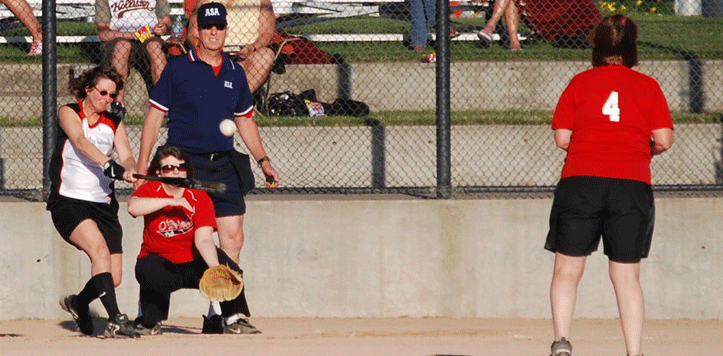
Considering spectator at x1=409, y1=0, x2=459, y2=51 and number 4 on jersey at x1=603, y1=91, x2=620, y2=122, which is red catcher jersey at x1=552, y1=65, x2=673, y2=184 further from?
spectator at x1=409, y1=0, x2=459, y2=51

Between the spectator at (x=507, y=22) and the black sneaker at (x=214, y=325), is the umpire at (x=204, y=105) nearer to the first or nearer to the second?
the black sneaker at (x=214, y=325)

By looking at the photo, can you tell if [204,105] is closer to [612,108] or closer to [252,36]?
[612,108]

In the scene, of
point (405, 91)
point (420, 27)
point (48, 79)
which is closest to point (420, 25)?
point (420, 27)

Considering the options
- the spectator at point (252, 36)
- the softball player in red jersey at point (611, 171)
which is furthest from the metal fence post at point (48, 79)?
the softball player in red jersey at point (611, 171)

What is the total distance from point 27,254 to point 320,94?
11.1 feet

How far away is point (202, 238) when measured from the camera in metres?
5.79

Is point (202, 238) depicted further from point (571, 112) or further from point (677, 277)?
point (677, 277)

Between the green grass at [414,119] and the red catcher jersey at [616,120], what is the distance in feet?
10.9

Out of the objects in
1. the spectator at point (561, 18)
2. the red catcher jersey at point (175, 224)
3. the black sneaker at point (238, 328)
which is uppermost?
the spectator at point (561, 18)

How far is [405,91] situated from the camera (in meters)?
9.16

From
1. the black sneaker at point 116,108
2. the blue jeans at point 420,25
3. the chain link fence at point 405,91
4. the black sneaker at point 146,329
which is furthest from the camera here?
the blue jeans at point 420,25

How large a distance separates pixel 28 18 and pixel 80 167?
167 inches

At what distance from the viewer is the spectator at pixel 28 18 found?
30.7 ft

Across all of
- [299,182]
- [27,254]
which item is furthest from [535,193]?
[27,254]
